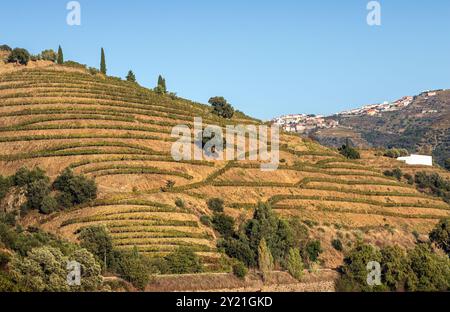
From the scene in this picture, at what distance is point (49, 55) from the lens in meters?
134

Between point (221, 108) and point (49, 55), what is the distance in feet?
101

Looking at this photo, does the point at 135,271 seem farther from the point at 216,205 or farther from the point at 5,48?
the point at 5,48

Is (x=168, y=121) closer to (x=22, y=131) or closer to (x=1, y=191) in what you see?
(x=22, y=131)

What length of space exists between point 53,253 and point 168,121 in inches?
2036

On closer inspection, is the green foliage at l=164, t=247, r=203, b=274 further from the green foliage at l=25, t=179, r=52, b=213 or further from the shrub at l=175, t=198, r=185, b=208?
the green foliage at l=25, t=179, r=52, b=213

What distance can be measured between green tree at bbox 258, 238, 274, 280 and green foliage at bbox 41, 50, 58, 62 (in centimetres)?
7061

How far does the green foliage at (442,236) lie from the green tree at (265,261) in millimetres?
29831

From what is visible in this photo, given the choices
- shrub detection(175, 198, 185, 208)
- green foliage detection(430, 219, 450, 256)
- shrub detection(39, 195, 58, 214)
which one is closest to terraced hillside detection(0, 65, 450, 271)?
shrub detection(175, 198, 185, 208)

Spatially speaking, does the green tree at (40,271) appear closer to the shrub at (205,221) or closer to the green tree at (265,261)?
the green tree at (265,261)

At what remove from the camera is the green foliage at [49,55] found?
13300cm

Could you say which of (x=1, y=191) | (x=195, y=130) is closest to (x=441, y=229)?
(x=195, y=130)

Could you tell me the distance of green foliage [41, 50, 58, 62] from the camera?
13300 centimetres

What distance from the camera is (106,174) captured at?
295 ft
